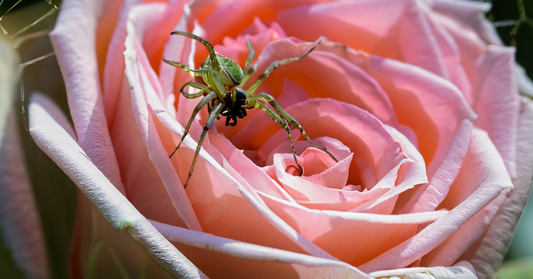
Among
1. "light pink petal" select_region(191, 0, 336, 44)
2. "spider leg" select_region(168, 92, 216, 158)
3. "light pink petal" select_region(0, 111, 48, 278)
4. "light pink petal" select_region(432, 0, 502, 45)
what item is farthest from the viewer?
"light pink petal" select_region(432, 0, 502, 45)

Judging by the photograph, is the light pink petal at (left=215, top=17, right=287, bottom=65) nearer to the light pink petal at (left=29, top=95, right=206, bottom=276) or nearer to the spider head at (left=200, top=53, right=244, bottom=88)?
the spider head at (left=200, top=53, right=244, bottom=88)

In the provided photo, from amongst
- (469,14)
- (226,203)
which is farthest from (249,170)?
(469,14)

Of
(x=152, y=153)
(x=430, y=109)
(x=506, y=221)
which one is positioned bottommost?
(x=506, y=221)

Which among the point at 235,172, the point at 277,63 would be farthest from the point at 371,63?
the point at 235,172

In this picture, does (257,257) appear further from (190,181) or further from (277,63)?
(277,63)

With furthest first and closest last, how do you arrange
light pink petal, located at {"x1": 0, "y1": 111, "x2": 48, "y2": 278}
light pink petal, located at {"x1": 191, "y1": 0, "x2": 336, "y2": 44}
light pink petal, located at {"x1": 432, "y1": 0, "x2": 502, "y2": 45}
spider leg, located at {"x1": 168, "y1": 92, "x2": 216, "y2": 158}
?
light pink petal, located at {"x1": 432, "y1": 0, "x2": 502, "y2": 45}
light pink petal, located at {"x1": 191, "y1": 0, "x2": 336, "y2": 44}
spider leg, located at {"x1": 168, "y1": 92, "x2": 216, "y2": 158}
light pink petal, located at {"x1": 0, "y1": 111, "x2": 48, "y2": 278}

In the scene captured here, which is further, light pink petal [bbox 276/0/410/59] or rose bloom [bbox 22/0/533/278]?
light pink petal [bbox 276/0/410/59]

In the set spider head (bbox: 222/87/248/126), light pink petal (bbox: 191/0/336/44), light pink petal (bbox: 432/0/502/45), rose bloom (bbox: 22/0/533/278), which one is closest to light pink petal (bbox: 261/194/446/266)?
rose bloom (bbox: 22/0/533/278)

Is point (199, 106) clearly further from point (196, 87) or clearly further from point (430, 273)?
point (430, 273)
